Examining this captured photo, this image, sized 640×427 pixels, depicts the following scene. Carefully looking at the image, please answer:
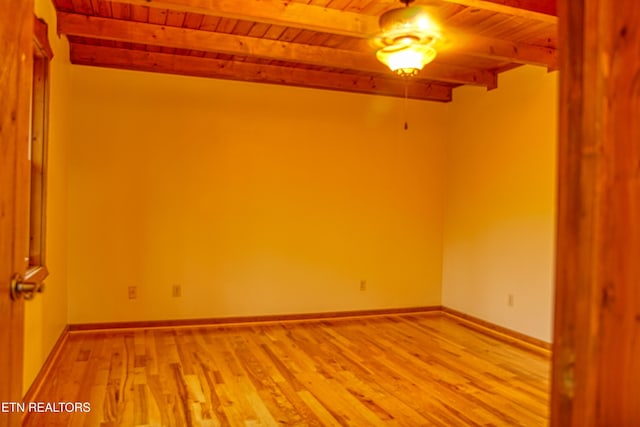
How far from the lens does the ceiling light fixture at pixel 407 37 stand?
8.07 ft

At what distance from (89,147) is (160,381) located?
2257 millimetres

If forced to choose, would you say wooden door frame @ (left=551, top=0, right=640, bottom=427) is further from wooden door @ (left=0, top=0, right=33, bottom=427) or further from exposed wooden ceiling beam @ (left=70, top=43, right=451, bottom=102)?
exposed wooden ceiling beam @ (left=70, top=43, right=451, bottom=102)

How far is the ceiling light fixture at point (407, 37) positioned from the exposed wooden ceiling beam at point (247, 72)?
1.93 m

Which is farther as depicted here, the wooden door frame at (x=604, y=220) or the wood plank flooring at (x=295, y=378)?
the wood plank flooring at (x=295, y=378)

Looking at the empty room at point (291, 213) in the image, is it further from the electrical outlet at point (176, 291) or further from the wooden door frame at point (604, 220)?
the wooden door frame at point (604, 220)

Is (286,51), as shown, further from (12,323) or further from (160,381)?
(12,323)

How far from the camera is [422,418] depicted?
8.60 feet

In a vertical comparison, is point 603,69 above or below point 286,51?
below

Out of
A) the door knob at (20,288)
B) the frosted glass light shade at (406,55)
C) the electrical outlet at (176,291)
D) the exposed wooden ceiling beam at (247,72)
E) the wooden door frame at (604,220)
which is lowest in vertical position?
the electrical outlet at (176,291)

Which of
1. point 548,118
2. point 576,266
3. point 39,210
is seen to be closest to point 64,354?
Answer: point 39,210

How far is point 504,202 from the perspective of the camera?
4465mm

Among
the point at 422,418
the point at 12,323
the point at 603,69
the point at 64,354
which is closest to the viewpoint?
the point at 603,69

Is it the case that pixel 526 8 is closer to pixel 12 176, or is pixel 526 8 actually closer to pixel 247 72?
pixel 247 72

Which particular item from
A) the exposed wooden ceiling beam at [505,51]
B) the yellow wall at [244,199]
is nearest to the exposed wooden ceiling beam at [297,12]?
the exposed wooden ceiling beam at [505,51]
